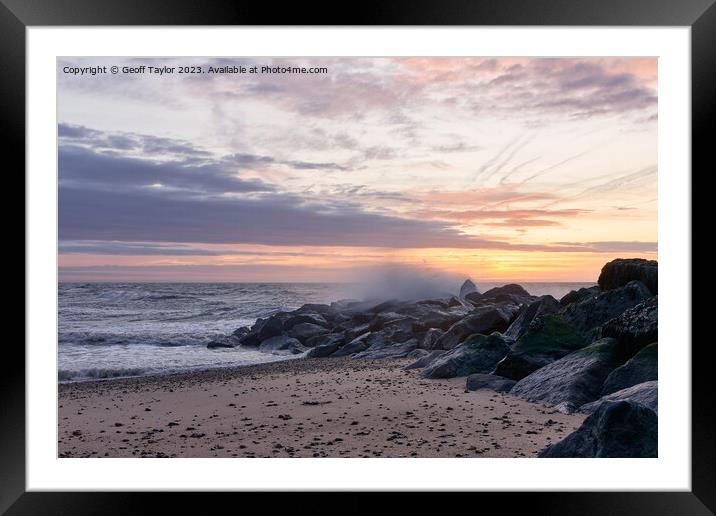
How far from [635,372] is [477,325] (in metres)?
3.40

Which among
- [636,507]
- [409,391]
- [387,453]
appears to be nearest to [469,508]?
[387,453]

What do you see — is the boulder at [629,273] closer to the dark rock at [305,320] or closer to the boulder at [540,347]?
the boulder at [540,347]

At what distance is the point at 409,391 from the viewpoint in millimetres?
5449

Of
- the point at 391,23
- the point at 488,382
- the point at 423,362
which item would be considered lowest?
the point at 423,362

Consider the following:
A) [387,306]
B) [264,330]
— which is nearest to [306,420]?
[387,306]

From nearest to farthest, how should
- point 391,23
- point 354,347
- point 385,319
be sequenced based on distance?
point 391,23 → point 354,347 → point 385,319

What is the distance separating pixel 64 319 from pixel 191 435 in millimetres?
6891

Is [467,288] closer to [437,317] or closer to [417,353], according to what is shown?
[437,317]

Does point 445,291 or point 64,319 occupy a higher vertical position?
point 445,291

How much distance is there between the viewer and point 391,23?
326 cm

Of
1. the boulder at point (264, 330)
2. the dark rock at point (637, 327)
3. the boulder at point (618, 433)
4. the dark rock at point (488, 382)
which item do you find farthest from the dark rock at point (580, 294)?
the boulder at point (264, 330)

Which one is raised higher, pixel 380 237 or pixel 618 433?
pixel 380 237

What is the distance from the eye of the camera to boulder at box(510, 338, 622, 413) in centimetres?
456

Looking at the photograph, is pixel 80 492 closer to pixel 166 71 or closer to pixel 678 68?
pixel 166 71
